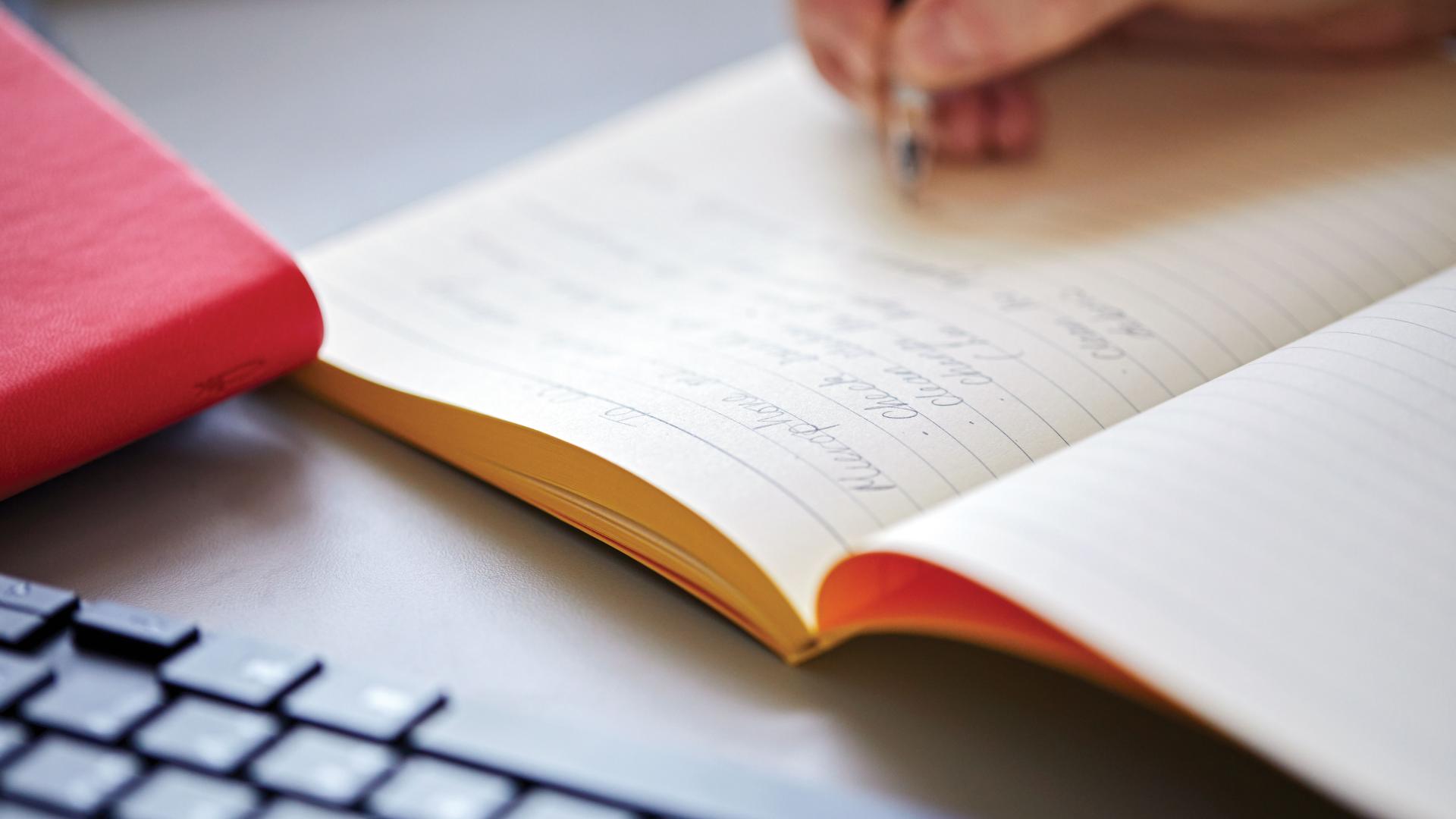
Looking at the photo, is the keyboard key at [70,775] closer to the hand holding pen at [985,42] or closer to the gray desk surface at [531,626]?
the gray desk surface at [531,626]

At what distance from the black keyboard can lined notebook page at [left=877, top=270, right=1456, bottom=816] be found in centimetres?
6

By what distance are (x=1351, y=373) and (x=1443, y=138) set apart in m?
0.25

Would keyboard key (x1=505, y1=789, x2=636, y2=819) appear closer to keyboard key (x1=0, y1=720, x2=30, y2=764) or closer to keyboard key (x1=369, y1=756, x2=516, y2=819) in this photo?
keyboard key (x1=369, y1=756, x2=516, y2=819)

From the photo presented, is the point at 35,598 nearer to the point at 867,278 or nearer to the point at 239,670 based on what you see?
the point at 239,670

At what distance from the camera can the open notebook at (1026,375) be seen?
0.25 metres

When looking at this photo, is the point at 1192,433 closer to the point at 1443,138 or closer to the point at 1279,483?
the point at 1279,483

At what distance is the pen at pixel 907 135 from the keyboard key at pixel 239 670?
1.13 ft

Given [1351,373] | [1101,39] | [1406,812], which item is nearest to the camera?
[1406,812]

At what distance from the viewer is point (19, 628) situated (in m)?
0.28

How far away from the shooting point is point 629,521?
1.09 ft

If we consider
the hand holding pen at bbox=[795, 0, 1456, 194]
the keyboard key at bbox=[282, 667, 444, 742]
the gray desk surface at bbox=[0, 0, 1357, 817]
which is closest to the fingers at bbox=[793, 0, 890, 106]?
the hand holding pen at bbox=[795, 0, 1456, 194]

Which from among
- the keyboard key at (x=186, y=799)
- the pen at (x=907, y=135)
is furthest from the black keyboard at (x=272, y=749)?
the pen at (x=907, y=135)

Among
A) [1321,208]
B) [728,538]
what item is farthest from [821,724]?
[1321,208]

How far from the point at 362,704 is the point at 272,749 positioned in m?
0.02
